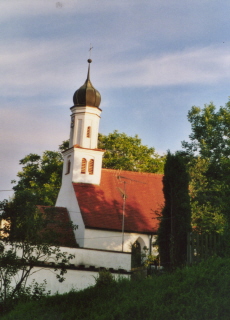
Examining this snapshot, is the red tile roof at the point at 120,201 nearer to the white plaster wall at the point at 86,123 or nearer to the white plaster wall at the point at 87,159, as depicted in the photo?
the white plaster wall at the point at 87,159

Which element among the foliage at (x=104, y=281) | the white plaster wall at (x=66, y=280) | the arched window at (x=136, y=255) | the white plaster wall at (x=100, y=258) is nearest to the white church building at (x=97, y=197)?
the arched window at (x=136, y=255)

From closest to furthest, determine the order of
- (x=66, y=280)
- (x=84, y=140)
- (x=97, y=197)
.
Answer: (x=66, y=280) → (x=97, y=197) → (x=84, y=140)

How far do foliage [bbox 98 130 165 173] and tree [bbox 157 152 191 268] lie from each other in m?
19.2

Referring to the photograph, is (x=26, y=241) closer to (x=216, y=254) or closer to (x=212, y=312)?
(x=216, y=254)

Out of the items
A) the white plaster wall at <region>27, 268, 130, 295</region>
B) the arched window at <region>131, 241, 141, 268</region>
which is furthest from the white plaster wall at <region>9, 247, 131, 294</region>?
the arched window at <region>131, 241, 141, 268</region>

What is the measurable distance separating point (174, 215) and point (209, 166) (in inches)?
335

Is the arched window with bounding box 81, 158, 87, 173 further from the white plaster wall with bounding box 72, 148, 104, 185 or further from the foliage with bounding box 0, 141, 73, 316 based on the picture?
the foliage with bounding box 0, 141, 73, 316

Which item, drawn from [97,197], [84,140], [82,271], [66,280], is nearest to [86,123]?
[84,140]

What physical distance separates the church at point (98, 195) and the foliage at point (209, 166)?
3.52m

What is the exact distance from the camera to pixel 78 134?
3356cm

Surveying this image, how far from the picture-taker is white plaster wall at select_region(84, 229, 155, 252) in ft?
94.3

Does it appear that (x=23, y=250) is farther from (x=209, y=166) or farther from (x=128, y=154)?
(x=128, y=154)

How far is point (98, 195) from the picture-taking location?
1235 inches

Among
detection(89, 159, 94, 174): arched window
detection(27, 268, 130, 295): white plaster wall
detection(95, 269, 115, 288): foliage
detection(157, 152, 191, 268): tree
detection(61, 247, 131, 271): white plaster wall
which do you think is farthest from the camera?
detection(89, 159, 94, 174): arched window
